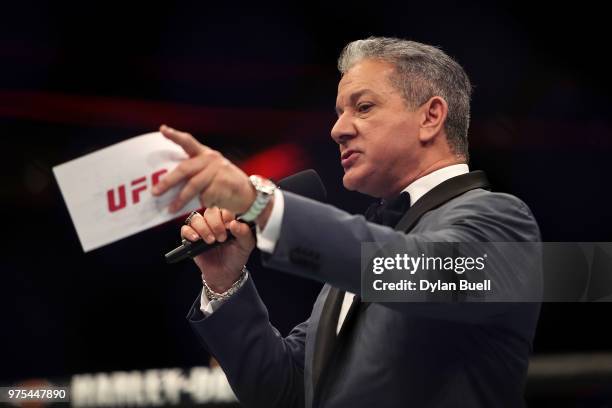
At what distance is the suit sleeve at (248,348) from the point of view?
141cm

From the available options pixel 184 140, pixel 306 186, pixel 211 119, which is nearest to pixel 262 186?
pixel 184 140

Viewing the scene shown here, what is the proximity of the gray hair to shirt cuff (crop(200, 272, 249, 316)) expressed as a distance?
502 millimetres

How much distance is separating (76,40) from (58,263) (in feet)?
2.97

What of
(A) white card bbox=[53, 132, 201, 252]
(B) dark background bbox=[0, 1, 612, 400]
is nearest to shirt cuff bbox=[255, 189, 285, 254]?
(A) white card bbox=[53, 132, 201, 252]

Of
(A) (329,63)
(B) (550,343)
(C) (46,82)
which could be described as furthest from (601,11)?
(C) (46,82)

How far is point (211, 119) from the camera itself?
3.12 meters

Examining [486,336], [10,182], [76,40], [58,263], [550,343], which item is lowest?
[550,343]

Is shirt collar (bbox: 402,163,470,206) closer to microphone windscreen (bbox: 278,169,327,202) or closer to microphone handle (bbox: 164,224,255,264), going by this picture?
microphone windscreen (bbox: 278,169,327,202)

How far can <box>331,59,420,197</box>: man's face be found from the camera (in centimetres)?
142

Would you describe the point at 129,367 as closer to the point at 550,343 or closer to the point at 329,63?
the point at 329,63

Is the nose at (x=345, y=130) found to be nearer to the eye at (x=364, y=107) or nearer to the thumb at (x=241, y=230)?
the eye at (x=364, y=107)

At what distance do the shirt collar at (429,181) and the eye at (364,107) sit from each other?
0.17 m

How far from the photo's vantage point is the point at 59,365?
2994 mm

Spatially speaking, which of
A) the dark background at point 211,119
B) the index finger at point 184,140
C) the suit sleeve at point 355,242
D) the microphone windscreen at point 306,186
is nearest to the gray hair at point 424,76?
the microphone windscreen at point 306,186
